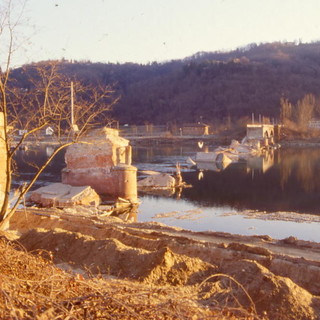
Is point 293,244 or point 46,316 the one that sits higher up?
point 46,316

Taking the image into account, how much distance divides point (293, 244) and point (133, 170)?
14392 mm

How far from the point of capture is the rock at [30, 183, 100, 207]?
2325cm

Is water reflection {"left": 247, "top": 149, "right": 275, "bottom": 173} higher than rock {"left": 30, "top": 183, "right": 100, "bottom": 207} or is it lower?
lower

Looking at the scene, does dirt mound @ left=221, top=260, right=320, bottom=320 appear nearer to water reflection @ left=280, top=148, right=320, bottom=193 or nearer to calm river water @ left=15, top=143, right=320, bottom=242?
calm river water @ left=15, top=143, right=320, bottom=242

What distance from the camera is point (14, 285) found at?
4.39m

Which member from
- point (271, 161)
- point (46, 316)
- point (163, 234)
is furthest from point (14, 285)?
point (271, 161)

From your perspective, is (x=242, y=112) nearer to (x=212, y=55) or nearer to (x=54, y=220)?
(x=212, y=55)

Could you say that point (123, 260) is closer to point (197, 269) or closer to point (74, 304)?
point (197, 269)

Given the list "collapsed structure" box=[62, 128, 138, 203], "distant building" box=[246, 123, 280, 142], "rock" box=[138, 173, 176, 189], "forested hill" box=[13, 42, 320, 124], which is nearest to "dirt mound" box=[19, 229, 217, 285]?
"collapsed structure" box=[62, 128, 138, 203]

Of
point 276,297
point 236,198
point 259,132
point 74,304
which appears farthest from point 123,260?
point 259,132

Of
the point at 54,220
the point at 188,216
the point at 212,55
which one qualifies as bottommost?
the point at 188,216

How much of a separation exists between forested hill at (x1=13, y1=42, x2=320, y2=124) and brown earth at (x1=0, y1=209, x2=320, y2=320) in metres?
96.4

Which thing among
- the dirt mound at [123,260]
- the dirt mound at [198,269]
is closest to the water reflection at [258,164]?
the dirt mound at [198,269]

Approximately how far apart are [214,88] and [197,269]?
385 ft
